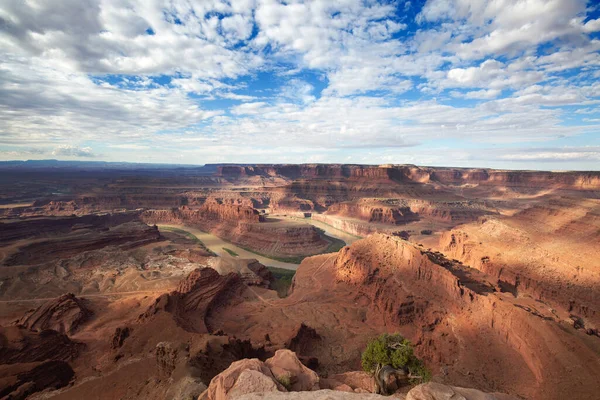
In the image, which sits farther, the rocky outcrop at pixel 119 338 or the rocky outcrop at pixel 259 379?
the rocky outcrop at pixel 119 338

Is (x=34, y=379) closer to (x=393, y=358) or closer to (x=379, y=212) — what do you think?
(x=393, y=358)

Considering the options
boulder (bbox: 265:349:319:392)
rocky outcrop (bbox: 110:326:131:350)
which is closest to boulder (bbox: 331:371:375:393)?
boulder (bbox: 265:349:319:392)

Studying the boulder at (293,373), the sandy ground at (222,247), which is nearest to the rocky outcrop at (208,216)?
the sandy ground at (222,247)

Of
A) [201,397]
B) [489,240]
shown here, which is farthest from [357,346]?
[489,240]

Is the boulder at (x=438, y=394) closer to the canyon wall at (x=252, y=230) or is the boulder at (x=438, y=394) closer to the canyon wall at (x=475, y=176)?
the canyon wall at (x=252, y=230)

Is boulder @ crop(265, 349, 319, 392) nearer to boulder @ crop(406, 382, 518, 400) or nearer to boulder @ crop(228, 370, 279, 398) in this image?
boulder @ crop(228, 370, 279, 398)

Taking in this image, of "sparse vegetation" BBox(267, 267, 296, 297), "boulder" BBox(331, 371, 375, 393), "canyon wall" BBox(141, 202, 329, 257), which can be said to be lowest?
"sparse vegetation" BBox(267, 267, 296, 297)
